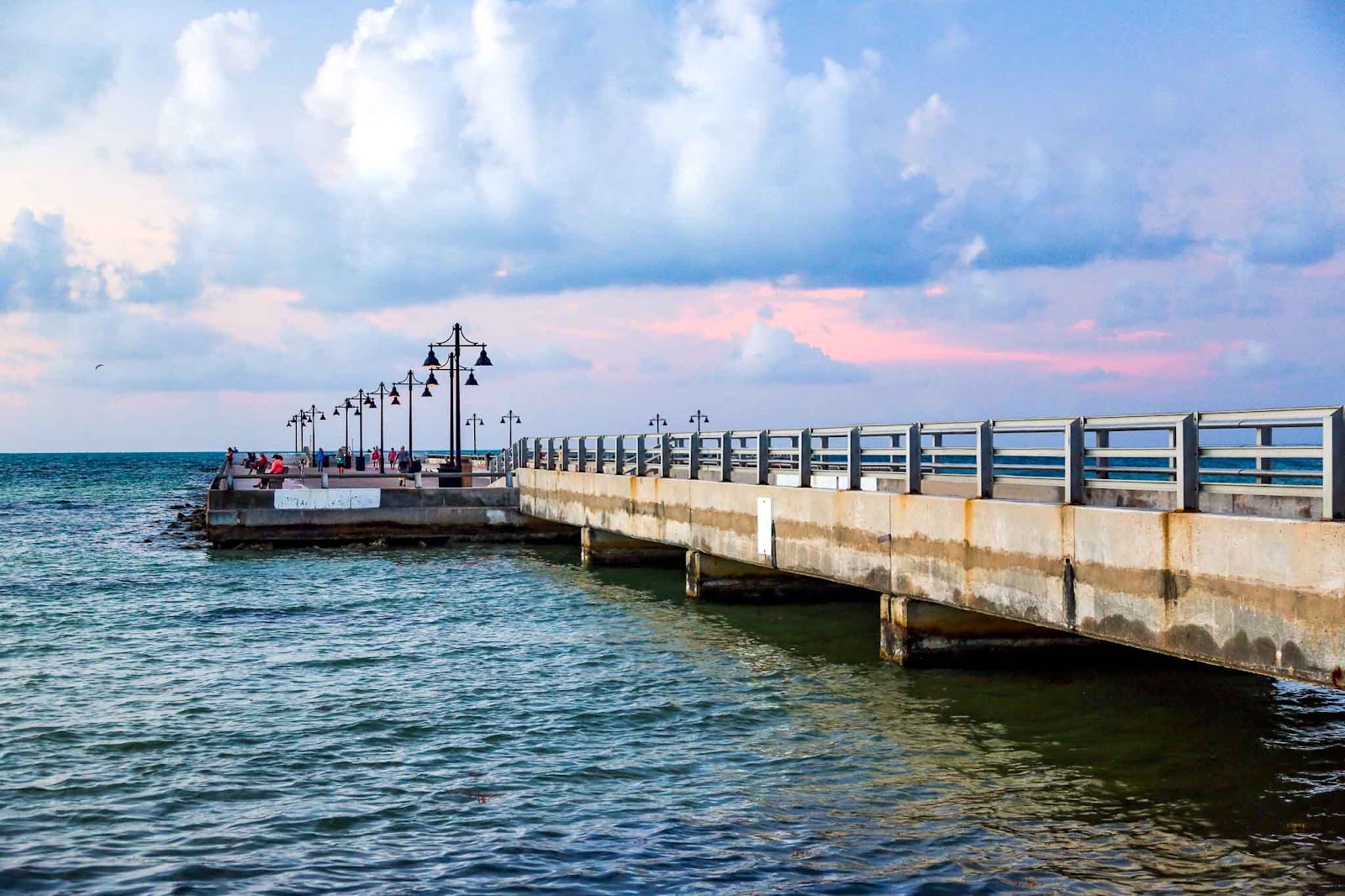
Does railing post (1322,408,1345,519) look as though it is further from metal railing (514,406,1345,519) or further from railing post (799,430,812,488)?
railing post (799,430,812,488)

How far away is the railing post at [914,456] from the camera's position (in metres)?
17.0

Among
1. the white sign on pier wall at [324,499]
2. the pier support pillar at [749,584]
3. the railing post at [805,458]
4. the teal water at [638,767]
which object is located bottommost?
the teal water at [638,767]

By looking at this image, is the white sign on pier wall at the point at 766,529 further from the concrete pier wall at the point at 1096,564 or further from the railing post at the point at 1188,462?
the railing post at the point at 1188,462

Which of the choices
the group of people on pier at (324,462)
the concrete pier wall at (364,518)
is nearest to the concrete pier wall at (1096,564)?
the concrete pier wall at (364,518)

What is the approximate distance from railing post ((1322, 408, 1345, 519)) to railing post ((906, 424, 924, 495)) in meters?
7.08

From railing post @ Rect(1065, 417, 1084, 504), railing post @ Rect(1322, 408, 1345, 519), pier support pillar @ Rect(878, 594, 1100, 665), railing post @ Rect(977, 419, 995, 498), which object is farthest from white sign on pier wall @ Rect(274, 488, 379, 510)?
railing post @ Rect(1322, 408, 1345, 519)

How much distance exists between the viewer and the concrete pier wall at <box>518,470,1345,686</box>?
10.1 meters

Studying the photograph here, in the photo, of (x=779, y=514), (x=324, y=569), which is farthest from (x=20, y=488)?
(x=779, y=514)

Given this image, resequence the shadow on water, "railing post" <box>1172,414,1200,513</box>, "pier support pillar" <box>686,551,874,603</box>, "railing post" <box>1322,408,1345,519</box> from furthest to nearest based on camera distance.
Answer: "pier support pillar" <box>686,551,874,603</box> → "railing post" <box>1172,414,1200,513</box> → the shadow on water → "railing post" <box>1322,408,1345,519</box>

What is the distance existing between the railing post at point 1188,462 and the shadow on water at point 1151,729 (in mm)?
2541

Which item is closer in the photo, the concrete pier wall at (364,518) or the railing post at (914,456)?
the railing post at (914,456)

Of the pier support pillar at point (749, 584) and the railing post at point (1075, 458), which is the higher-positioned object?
the railing post at point (1075, 458)

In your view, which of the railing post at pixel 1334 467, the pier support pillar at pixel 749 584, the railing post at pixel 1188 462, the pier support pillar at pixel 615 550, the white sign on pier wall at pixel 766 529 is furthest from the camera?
the pier support pillar at pixel 615 550

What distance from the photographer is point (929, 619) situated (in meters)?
16.8
